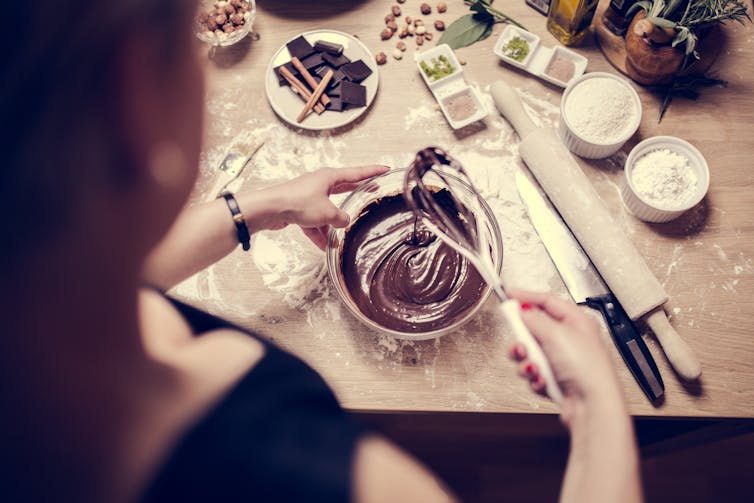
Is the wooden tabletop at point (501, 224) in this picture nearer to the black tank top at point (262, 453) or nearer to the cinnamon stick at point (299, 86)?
the cinnamon stick at point (299, 86)

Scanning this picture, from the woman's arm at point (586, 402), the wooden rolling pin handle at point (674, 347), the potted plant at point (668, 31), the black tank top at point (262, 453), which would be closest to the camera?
the black tank top at point (262, 453)

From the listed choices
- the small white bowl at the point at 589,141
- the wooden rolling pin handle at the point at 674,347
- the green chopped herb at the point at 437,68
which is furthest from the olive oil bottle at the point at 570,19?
the wooden rolling pin handle at the point at 674,347

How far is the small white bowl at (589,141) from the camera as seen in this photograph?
3.87 feet

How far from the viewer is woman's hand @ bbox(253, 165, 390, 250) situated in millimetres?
1108

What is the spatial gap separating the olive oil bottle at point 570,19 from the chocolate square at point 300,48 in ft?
1.89

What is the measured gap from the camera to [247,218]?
111cm

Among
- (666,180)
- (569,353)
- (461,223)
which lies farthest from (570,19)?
(569,353)

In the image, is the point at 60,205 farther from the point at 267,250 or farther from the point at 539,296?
the point at 267,250

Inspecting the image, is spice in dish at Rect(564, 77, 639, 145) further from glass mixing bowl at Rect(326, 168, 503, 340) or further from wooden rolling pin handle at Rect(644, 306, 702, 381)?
wooden rolling pin handle at Rect(644, 306, 702, 381)

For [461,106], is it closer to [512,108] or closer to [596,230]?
[512,108]

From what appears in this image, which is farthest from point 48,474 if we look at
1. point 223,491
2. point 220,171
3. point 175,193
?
point 220,171

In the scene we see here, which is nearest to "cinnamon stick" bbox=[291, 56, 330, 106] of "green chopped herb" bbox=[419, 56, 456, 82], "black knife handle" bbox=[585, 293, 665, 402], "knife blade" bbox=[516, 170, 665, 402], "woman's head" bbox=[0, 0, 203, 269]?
"green chopped herb" bbox=[419, 56, 456, 82]

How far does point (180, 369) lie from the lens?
0.75 metres

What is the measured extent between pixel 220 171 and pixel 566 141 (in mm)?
777
